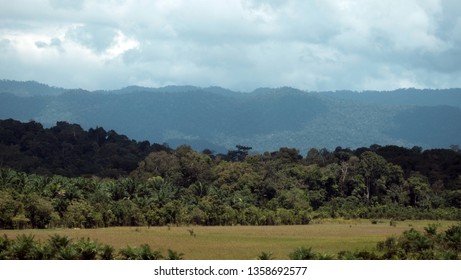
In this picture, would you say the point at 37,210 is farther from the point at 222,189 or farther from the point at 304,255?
the point at 304,255

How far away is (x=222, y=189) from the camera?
64.0 meters

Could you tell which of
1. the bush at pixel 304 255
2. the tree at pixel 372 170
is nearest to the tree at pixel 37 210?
the bush at pixel 304 255

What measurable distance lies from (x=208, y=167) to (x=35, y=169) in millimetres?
18611

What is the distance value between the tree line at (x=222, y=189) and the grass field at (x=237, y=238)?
2944 mm

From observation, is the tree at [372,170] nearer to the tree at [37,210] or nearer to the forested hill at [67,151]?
the forested hill at [67,151]

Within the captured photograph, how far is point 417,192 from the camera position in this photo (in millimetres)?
64375

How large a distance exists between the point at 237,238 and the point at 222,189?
23642mm

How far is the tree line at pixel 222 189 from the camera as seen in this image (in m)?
48.2

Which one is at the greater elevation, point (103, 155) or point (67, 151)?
point (67, 151)

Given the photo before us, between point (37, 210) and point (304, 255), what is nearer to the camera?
point (304, 255)

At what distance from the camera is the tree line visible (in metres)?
48.2

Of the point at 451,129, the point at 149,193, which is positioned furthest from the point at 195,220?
the point at 451,129

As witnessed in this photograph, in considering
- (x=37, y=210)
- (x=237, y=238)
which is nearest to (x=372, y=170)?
(x=237, y=238)

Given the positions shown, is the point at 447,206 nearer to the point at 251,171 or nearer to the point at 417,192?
the point at 417,192
